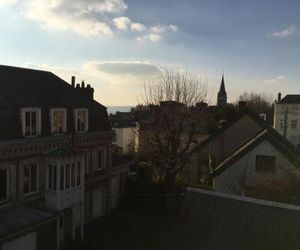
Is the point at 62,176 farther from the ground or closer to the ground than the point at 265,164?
closer to the ground

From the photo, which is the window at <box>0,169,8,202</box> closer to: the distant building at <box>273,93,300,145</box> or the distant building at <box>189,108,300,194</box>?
the distant building at <box>189,108,300,194</box>

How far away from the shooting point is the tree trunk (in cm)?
2885

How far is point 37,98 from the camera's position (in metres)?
22.3

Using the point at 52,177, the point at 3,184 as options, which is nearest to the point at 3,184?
the point at 3,184

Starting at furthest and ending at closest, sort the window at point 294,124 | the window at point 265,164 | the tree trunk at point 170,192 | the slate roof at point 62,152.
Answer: the window at point 294,124, the tree trunk at point 170,192, the window at point 265,164, the slate roof at point 62,152

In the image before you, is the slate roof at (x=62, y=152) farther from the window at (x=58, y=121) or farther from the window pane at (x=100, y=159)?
the window pane at (x=100, y=159)

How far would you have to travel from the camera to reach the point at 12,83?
71.8 feet

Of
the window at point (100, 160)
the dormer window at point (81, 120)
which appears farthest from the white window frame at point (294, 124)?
the dormer window at point (81, 120)

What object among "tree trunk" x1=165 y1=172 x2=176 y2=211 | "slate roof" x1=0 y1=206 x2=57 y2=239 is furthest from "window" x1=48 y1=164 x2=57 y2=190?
"tree trunk" x1=165 y1=172 x2=176 y2=211

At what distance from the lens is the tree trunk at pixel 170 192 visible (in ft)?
94.7

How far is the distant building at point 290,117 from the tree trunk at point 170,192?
46.0 metres

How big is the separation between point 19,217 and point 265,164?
55.8 feet

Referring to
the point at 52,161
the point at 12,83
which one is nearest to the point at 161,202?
the point at 52,161

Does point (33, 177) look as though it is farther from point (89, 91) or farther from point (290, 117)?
point (290, 117)
